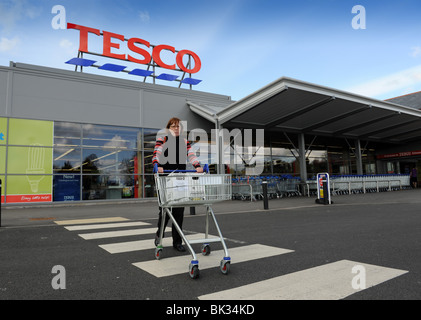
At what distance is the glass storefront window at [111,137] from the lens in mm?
17000

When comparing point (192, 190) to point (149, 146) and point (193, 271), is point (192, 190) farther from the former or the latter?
point (149, 146)

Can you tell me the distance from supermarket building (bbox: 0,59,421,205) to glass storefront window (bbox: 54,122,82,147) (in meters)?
0.05

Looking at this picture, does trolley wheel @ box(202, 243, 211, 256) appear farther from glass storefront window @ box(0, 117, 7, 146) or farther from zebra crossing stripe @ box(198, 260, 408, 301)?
glass storefront window @ box(0, 117, 7, 146)

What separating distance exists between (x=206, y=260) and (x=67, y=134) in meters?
14.5

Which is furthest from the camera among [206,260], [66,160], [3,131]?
[66,160]

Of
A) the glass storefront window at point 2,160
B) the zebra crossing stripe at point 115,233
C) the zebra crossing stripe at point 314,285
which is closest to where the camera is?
the zebra crossing stripe at point 314,285

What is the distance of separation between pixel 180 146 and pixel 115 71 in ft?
52.8

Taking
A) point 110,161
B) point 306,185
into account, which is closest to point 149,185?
point 110,161

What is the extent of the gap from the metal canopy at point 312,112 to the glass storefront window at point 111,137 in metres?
4.24

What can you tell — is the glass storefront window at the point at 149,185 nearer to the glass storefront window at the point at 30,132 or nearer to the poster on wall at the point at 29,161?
the poster on wall at the point at 29,161

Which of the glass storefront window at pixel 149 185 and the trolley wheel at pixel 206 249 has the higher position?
the glass storefront window at pixel 149 185

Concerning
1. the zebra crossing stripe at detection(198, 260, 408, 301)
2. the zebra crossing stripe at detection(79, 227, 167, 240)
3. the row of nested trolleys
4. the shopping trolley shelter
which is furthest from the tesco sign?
the zebra crossing stripe at detection(198, 260, 408, 301)

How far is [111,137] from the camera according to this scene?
695 inches

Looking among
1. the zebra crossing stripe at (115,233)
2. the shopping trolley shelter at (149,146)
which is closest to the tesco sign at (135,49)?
the shopping trolley shelter at (149,146)
